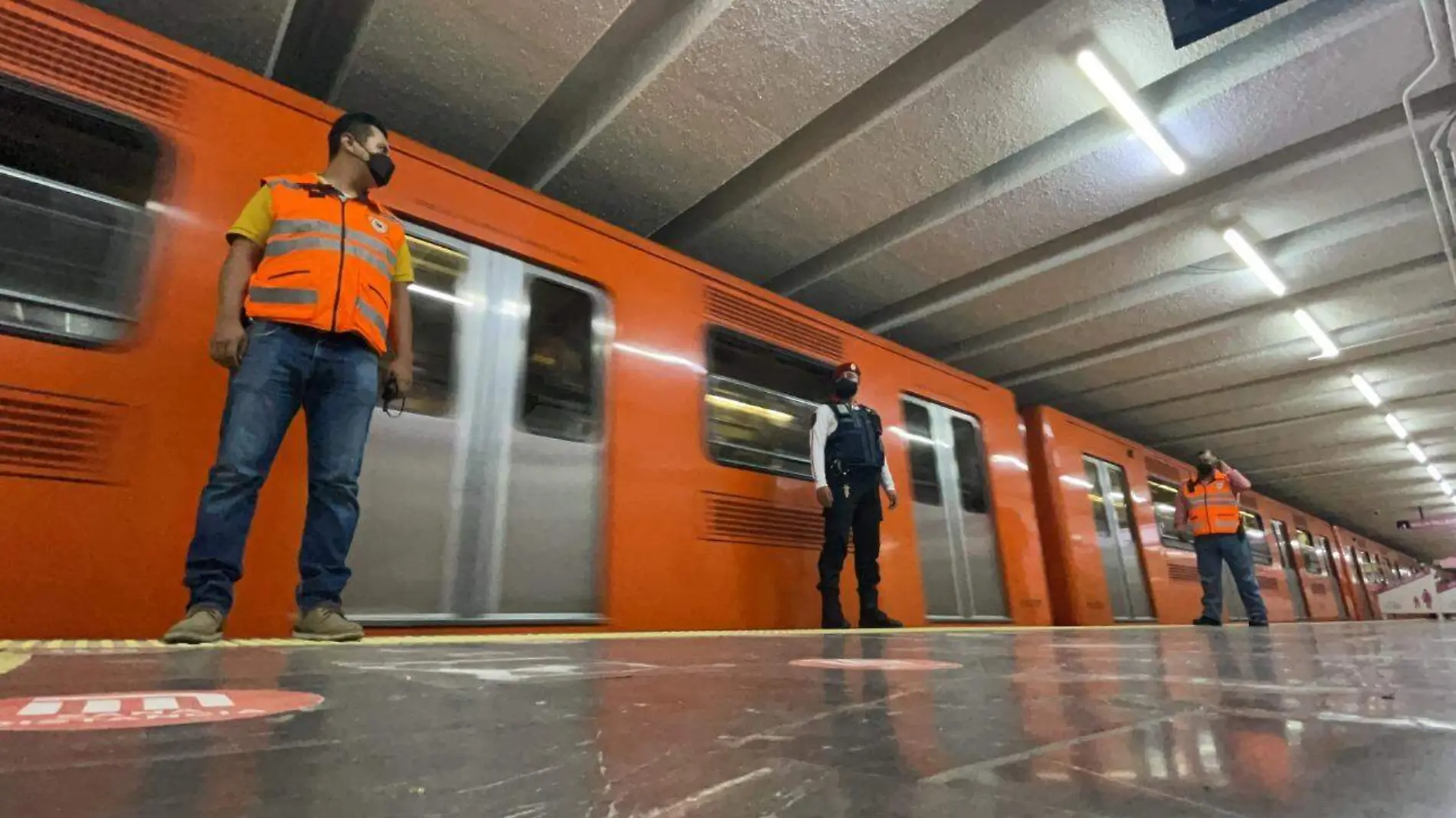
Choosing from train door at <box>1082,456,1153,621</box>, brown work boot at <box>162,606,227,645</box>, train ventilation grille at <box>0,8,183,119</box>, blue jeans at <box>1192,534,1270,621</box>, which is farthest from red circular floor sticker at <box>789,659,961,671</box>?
train door at <box>1082,456,1153,621</box>

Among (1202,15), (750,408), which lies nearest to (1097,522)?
(750,408)

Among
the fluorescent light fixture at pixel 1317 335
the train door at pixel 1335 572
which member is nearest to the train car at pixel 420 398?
the fluorescent light fixture at pixel 1317 335

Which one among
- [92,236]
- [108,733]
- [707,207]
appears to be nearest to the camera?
[108,733]

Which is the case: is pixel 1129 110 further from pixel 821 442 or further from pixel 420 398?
pixel 420 398

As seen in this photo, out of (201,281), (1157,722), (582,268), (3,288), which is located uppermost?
(582,268)

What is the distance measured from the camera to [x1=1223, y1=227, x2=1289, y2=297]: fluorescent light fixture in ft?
17.3

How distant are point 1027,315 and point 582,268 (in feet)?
16.0

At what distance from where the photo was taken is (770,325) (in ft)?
15.6

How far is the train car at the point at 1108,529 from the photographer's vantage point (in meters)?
6.95

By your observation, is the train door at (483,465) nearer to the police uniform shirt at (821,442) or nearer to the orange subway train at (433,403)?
the orange subway train at (433,403)

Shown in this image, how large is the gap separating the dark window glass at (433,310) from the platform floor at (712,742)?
200 cm

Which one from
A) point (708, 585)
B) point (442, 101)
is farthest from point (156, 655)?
point (442, 101)

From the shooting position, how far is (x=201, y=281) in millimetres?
2510

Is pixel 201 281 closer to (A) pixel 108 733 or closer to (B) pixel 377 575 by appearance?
(B) pixel 377 575
